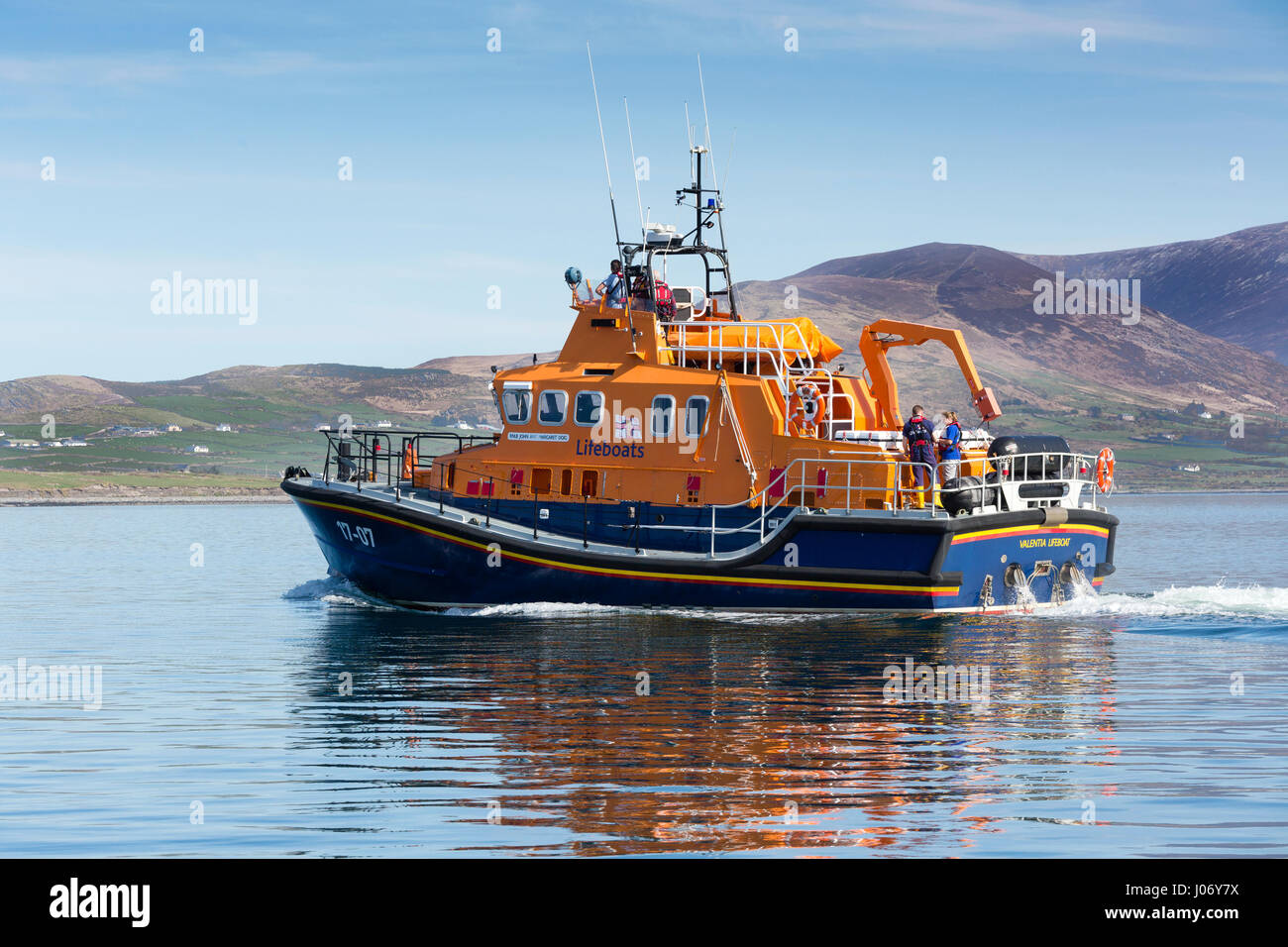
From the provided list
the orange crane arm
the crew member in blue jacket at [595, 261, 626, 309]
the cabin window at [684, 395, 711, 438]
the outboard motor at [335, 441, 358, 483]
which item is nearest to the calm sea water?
the outboard motor at [335, 441, 358, 483]

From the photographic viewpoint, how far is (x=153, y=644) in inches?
737

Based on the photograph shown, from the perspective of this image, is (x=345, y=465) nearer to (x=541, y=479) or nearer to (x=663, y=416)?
(x=541, y=479)

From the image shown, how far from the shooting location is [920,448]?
61.3 ft

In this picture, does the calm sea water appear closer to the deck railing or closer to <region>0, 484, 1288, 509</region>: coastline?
the deck railing

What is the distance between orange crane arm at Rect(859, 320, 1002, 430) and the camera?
20.0 m

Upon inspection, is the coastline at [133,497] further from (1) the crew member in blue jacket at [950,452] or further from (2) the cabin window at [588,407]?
(1) the crew member in blue jacket at [950,452]

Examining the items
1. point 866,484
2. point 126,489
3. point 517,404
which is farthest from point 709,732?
point 126,489

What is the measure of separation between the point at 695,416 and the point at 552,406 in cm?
240

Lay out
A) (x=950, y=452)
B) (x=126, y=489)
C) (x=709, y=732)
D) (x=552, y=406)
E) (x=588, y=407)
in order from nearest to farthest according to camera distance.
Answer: (x=709, y=732) → (x=950, y=452) → (x=588, y=407) → (x=552, y=406) → (x=126, y=489)

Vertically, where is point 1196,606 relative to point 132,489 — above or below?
below
